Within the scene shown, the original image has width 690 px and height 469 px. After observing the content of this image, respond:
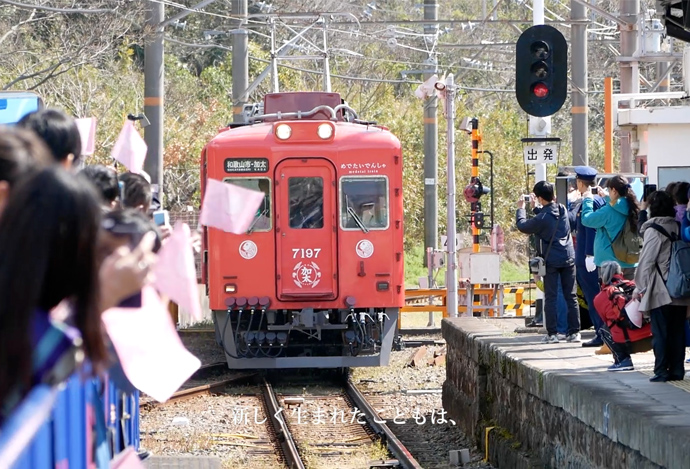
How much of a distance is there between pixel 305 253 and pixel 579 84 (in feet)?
33.9

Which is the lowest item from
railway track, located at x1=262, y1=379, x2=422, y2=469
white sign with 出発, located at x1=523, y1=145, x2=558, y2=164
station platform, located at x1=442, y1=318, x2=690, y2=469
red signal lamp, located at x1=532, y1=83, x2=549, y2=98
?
railway track, located at x1=262, y1=379, x2=422, y2=469

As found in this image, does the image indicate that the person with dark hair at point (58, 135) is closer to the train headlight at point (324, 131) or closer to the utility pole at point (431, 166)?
the train headlight at point (324, 131)

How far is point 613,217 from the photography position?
9820 mm

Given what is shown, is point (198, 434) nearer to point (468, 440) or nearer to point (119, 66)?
point (468, 440)

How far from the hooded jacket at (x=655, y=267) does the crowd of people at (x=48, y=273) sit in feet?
18.5

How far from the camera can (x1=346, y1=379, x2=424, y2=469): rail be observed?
9.68 m

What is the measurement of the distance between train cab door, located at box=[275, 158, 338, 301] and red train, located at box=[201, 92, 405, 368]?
0.5 inches

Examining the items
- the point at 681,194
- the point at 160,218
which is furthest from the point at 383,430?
the point at 160,218

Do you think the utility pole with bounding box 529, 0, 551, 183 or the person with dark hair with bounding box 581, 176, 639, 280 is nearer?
the person with dark hair with bounding box 581, 176, 639, 280

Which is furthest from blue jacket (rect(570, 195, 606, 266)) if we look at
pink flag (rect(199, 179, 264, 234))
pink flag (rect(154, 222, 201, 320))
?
pink flag (rect(154, 222, 201, 320))

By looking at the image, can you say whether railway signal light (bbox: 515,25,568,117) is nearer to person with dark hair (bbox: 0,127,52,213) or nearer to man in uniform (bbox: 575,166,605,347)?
man in uniform (bbox: 575,166,605,347)

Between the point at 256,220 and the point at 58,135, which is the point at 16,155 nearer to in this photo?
the point at 58,135

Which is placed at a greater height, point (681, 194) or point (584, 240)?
point (681, 194)

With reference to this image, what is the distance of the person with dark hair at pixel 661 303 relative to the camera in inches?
311
